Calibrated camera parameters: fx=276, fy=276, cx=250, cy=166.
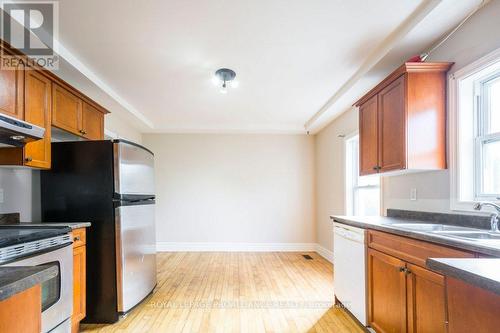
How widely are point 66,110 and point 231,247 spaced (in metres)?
3.77

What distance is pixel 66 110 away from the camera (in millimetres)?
2660

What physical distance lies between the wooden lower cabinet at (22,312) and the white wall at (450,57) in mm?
2525

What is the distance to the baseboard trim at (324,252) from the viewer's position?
460 centimetres

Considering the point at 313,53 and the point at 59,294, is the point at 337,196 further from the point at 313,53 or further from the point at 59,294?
the point at 59,294

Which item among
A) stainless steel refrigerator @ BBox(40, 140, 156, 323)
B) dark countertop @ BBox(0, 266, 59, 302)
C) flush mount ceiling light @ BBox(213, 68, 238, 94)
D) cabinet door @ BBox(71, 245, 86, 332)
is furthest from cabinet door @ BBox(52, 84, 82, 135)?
dark countertop @ BBox(0, 266, 59, 302)

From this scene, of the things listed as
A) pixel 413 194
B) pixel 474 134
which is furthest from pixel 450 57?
pixel 413 194

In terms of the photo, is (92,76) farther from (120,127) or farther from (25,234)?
(25,234)

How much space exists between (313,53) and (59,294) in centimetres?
282

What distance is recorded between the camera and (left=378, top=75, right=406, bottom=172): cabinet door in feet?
7.25

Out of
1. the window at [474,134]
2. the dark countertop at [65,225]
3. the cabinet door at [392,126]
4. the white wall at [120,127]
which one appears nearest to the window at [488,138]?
the window at [474,134]

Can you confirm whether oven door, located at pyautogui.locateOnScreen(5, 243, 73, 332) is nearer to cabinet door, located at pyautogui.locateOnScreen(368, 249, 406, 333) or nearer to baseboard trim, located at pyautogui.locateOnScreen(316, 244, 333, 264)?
cabinet door, located at pyautogui.locateOnScreen(368, 249, 406, 333)

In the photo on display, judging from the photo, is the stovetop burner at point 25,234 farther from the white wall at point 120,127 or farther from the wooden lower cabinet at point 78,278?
the white wall at point 120,127

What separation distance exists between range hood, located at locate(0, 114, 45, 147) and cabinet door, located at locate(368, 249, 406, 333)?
2600 millimetres

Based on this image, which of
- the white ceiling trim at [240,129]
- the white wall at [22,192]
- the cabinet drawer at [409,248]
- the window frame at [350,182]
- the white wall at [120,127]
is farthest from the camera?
the white ceiling trim at [240,129]
